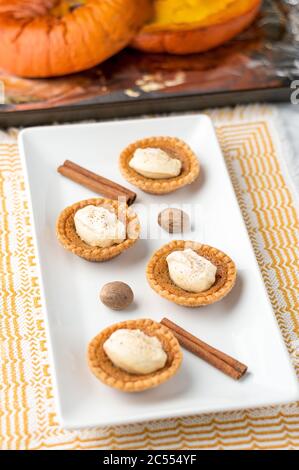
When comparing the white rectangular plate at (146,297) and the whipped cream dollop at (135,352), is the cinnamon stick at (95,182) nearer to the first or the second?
the white rectangular plate at (146,297)

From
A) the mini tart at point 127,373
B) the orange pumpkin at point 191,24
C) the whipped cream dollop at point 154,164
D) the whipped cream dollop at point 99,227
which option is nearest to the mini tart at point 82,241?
the whipped cream dollop at point 99,227

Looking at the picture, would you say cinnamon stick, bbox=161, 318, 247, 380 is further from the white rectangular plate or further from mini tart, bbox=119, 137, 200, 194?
mini tart, bbox=119, 137, 200, 194

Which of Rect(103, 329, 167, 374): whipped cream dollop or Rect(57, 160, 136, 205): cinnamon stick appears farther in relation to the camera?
Rect(57, 160, 136, 205): cinnamon stick

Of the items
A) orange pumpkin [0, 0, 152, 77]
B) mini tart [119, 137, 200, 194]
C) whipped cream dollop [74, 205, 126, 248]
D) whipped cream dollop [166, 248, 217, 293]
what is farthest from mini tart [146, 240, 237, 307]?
orange pumpkin [0, 0, 152, 77]

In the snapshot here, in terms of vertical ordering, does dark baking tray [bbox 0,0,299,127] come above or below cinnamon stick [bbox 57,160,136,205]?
above

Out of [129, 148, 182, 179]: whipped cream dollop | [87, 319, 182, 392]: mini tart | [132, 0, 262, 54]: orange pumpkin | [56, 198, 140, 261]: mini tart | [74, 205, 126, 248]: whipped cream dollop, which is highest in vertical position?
[132, 0, 262, 54]: orange pumpkin

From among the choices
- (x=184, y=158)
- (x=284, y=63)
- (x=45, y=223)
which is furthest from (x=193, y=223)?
(x=284, y=63)

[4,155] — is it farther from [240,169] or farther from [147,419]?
[147,419]
